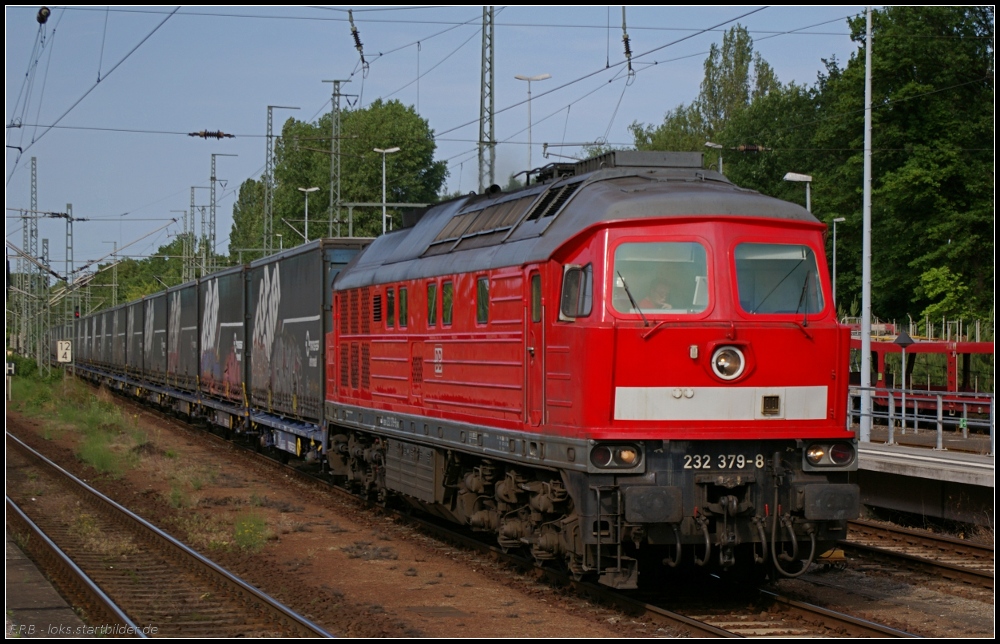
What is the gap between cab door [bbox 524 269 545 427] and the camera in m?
11.1

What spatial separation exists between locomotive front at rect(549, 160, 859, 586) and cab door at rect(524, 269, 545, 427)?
1.68ft

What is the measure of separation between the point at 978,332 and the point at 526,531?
33114mm

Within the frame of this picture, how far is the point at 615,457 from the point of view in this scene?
1009cm

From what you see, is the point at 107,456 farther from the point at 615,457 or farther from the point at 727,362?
the point at 727,362

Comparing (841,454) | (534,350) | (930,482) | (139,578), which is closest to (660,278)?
(534,350)

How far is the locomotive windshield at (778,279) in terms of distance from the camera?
34.3ft

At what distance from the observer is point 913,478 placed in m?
17.4

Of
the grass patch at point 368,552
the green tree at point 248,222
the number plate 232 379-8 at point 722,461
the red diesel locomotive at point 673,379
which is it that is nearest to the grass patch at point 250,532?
the grass patch at point 368,552

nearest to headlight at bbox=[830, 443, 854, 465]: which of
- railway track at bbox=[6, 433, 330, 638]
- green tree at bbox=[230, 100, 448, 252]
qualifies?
railway track at bbox=[6, 433, 330, 638]

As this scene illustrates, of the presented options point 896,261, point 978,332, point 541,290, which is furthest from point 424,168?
point 541,290

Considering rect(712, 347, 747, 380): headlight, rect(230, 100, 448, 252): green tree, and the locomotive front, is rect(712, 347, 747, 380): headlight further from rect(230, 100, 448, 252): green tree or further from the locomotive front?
rect(230, 100, 448, 252): green tree

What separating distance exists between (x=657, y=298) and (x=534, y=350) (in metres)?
1.45

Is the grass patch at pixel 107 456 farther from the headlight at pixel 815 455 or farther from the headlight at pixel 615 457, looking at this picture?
the headlight at pixel 815 455

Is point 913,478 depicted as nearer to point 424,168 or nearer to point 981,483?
point 981,483
